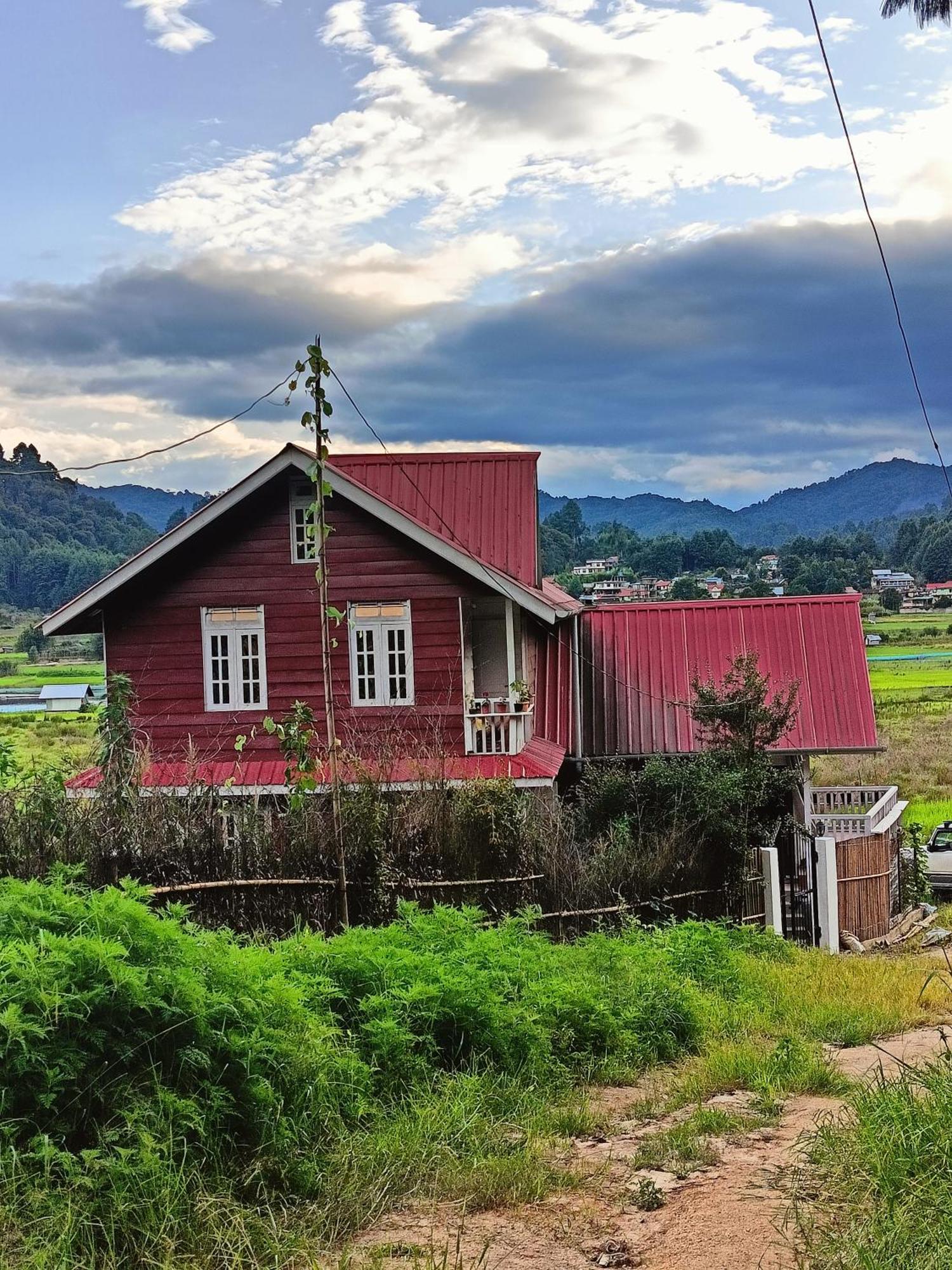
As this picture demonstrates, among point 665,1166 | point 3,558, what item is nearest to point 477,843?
point 665,1166

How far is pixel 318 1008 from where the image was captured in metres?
7.18

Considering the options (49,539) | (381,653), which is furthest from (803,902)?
(49,539)

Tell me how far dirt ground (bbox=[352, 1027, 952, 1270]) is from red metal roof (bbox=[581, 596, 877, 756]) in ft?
50.0

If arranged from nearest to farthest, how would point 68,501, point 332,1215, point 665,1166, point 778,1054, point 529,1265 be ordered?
point 529,1265 < point 332,1215 < point 665,1166 < point 778,1054 < point 68,501

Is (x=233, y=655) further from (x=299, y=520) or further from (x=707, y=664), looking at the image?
(x=707, y=664)

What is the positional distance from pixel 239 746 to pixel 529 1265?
1222 cm

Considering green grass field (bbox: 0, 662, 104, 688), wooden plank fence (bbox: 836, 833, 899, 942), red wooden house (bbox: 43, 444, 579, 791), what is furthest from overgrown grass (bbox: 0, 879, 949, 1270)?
green grass field (bbox: 0, 662, 104, 688)

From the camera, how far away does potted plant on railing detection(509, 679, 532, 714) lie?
19.5m

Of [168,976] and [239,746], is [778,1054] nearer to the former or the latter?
[168,976]

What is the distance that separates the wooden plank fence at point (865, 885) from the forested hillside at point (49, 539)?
64359 mm

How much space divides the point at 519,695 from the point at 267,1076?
1366cm

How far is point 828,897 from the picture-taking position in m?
17.4

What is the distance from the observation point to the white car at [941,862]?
2394 cm

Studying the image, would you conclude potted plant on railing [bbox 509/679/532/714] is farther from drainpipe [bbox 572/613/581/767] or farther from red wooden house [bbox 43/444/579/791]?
drainpipe [bbox 572/613/581/767]
